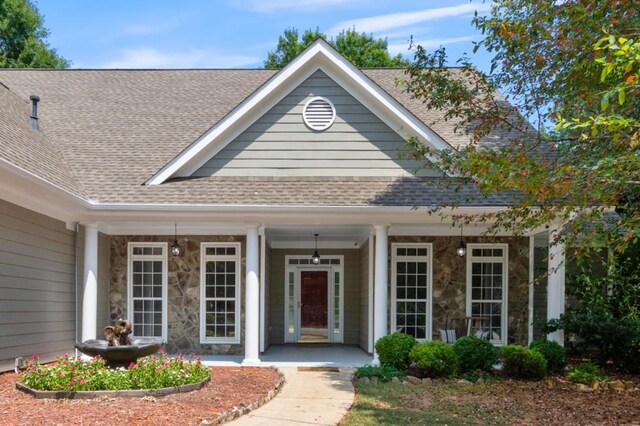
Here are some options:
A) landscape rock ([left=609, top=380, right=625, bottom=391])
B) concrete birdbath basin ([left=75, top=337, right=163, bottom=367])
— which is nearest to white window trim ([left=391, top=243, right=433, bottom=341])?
landscape rock ([left=609, top=380, right=625, bottom=391])

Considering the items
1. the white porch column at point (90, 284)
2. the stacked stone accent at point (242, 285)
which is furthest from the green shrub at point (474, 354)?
the white porch column at point (90, 284)

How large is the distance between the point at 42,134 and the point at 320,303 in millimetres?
7520

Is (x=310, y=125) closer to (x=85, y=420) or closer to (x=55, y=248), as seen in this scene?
(x=55, y=248)

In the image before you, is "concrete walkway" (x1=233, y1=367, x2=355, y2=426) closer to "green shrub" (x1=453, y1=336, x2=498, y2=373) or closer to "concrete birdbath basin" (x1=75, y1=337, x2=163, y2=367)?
"green shrub" (x1=453, y1=336, x2=498, y2=373)

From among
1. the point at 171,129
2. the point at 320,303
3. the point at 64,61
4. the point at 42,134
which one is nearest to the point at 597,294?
the point at 320,303

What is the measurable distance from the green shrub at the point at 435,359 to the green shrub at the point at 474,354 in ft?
0.76

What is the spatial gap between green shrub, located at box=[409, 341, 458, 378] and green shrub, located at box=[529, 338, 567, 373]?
149 centimetres

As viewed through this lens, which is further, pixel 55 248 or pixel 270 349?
pixel 270 349

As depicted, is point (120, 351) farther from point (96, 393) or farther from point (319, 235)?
point (319, 235)

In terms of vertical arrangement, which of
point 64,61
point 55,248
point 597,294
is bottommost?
point 597,294

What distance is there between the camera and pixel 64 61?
34.1 metres

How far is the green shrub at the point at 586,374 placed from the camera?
10.2 meters

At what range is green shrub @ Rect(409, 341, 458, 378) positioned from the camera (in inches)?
399

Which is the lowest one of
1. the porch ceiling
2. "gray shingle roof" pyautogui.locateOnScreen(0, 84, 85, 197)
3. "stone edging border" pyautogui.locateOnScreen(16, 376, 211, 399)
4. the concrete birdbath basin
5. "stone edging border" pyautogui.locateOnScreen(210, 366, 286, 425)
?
"stone edging border" pyautogui.locateOnScreen(210, 366, 286, 425)
